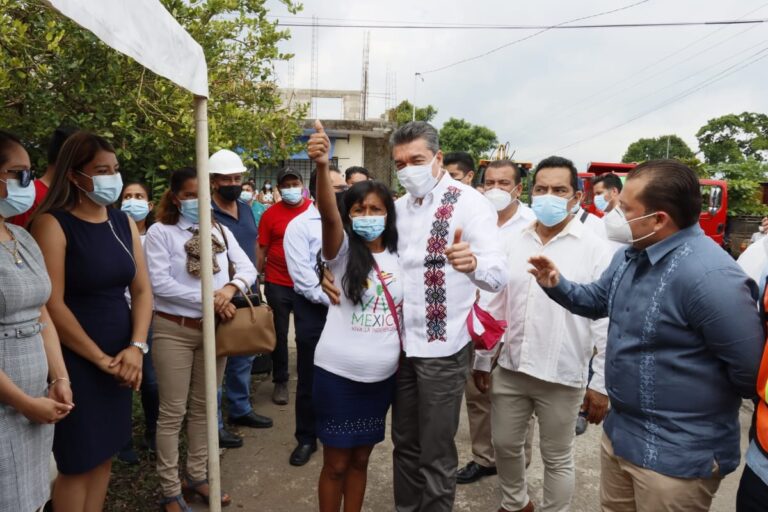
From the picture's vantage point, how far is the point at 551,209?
2750 millimetres

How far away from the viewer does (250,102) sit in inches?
203

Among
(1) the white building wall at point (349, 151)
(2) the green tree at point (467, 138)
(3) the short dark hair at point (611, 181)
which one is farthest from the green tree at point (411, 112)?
(3) the short dark hair at point (611, 181)

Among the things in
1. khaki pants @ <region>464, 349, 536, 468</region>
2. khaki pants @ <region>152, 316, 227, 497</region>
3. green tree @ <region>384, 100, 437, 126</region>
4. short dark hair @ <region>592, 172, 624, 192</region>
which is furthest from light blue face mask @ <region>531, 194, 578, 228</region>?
green tree @ <region>384, 100, 437, 126</region>

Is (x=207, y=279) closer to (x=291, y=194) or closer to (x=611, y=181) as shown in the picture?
(x=291, y=194)

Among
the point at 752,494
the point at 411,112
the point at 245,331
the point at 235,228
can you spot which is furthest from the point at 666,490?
the point at 411,112

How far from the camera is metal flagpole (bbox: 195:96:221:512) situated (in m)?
2.36

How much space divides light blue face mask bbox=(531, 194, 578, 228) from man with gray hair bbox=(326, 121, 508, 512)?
34 centimetres

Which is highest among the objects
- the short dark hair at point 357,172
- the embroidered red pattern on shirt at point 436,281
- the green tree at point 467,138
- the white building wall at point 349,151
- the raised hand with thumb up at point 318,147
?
the green tree at point 467,138

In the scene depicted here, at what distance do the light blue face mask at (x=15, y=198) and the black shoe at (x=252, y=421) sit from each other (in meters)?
2.70

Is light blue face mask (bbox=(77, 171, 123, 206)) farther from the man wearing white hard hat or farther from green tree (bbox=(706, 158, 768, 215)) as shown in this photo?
green tree (bbox=(706, 158, 768, 215))

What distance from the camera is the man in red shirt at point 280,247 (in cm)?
430

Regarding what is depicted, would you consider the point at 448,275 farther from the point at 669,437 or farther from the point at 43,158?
the point at 43,158

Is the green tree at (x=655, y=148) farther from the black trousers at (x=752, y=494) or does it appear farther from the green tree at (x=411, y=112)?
the black trousers at (x=752, y=494)

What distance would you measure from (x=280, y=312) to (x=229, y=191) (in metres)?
1.19
